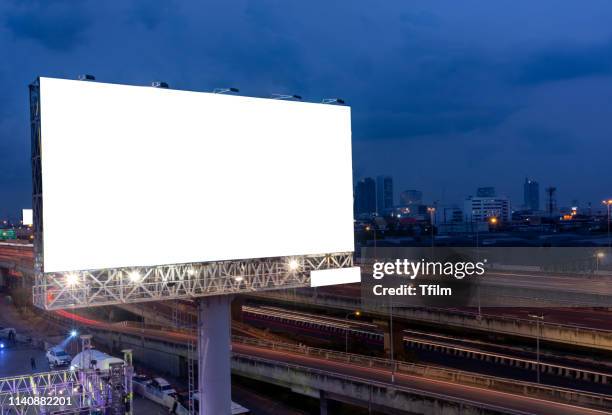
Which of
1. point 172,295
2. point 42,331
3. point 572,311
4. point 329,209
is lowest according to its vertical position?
point 42,331

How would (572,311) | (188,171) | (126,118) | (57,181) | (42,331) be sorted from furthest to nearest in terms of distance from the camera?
(42,331), (572,311), (188,171), (126,118), (57,181)

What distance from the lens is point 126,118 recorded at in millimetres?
14023

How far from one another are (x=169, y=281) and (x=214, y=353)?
319cm

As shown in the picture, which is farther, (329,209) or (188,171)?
(329,209)

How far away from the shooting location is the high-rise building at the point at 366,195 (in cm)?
18500

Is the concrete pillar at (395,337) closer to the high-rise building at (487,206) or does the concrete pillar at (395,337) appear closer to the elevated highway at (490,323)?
the elevated highway at (490,323)

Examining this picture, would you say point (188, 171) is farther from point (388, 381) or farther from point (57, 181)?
point (388, 381)

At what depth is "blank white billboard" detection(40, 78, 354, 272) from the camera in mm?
13078

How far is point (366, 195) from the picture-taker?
7446 inches

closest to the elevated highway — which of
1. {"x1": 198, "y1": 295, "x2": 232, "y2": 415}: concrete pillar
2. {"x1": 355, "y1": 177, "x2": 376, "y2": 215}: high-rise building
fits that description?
{"x1": 198, "y1": 295, "x2": 232, "y2": 415}: concrete pillar

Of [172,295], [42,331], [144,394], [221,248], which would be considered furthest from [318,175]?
[42,331]

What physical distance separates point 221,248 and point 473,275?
84.8 feet

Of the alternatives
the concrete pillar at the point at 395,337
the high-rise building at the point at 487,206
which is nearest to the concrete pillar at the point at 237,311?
the concrete pillar at the point at 395,337

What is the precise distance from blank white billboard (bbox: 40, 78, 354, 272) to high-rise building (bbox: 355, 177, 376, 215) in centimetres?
16326
